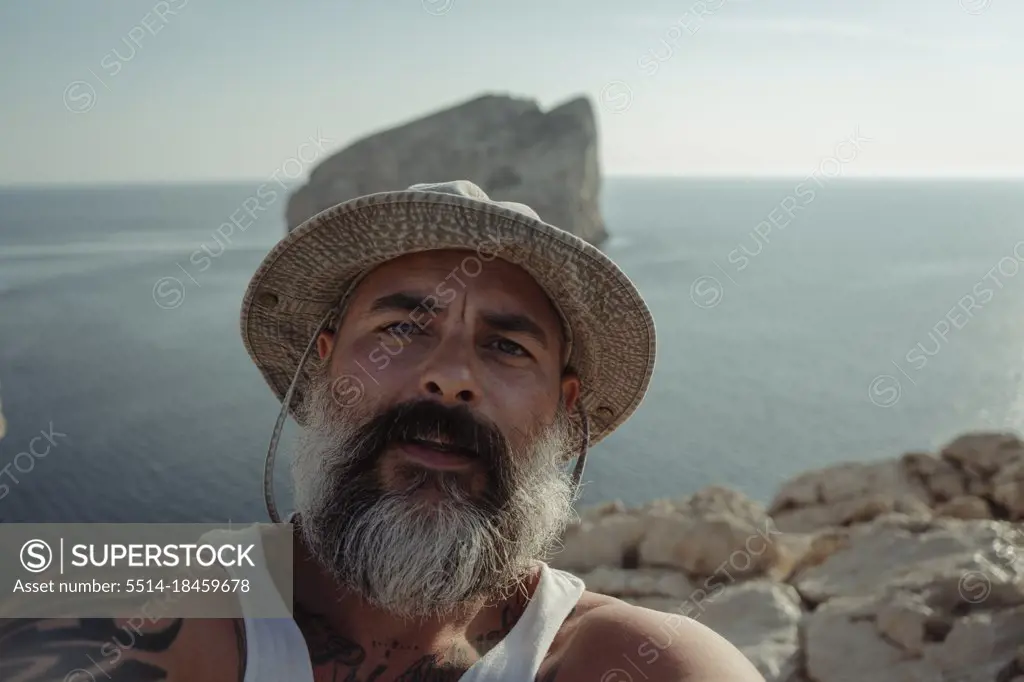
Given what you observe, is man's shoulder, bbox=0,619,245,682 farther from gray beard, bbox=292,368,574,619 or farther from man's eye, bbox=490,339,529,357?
man's eye, bbox=490,339,529,357

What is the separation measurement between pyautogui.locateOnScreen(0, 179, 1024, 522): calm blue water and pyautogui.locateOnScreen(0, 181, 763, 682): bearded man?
540cm

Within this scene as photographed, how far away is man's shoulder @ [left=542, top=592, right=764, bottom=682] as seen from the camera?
184 cm

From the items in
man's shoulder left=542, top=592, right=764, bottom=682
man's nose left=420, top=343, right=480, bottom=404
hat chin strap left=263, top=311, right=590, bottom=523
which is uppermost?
man's nose left=420, top=343, right=480, bottom=404

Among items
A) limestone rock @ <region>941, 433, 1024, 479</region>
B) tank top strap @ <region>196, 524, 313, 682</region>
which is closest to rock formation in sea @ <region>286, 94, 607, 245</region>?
limestone rock @ <region>941, 433, 1024, 479</region>

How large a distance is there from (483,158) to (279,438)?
3737 centimetres

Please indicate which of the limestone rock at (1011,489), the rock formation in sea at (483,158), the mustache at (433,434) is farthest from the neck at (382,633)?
the rock formation in sea at (483,158)

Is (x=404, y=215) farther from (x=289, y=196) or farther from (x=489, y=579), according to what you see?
(x=289, y=196)

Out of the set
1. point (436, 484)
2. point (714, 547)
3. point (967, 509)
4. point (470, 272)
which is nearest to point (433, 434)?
point (436, 484)

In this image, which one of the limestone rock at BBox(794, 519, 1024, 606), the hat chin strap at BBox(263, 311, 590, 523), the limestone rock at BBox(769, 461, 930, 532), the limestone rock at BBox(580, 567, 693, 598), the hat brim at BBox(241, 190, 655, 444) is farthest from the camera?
the limestone rock at BBox(769, 461, 930, 532)

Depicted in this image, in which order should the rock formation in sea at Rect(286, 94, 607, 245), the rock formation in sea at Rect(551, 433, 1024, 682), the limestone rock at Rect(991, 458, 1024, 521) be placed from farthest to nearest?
the rock formation in sea at Rect(286, 94, 607, 245)
the limestone rock at Rect(991, 458, 1024, 521)
the rock formation in sea at Rect(551, 433, 1024, 682)

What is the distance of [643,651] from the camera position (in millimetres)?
1873

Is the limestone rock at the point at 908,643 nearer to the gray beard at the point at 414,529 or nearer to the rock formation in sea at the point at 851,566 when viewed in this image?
the rock formation in sea at the point at 851,566

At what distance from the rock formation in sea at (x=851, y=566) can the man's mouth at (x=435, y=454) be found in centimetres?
62

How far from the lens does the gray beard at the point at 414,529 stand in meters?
1.83
